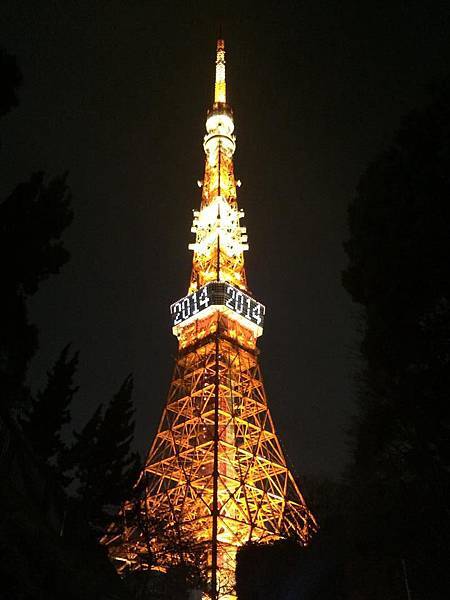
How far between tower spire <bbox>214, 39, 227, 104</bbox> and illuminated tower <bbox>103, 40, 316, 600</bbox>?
8760mm

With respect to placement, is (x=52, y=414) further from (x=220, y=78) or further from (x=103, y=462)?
(x=220, y=78)

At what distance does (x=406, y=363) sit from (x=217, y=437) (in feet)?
54.4

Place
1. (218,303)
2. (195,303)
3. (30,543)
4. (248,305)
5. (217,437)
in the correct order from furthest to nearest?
(248,305) < (195,303) < (218,303) < (217,437) < (30,543)

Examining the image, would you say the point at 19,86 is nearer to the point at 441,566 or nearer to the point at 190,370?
the point at 441,566

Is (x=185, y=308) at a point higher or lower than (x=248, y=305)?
lower

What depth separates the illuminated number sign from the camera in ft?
96.2

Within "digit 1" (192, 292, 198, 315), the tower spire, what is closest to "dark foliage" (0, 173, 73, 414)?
"digit 1" (192, 292, 198, 315)

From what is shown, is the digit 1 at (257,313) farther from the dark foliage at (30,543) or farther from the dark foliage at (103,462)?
the dark foliage at (30,543)

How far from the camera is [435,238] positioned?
25.5 ft

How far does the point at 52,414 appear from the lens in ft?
46.4

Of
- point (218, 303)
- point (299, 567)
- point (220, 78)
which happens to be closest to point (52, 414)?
point (299, 567)

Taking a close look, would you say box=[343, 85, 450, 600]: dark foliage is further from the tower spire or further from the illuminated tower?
the tower spire

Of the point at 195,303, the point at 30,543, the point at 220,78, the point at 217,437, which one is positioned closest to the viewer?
the point at 30,543

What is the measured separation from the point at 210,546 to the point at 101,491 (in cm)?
710
